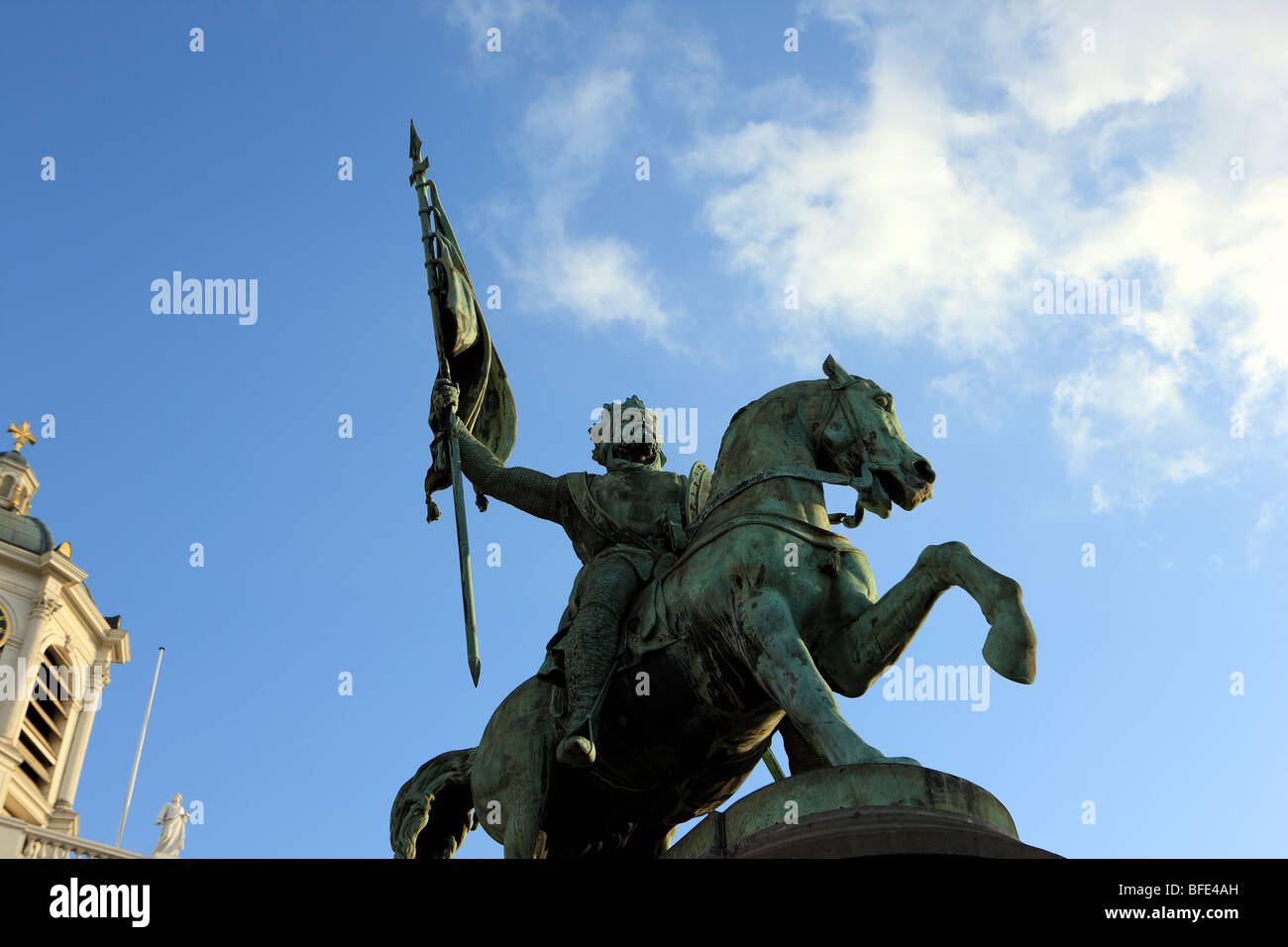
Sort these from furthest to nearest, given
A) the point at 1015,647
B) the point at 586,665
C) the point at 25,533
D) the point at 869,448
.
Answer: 1. the point at 25,533
2. the point at 586,665
3. the point at 869,448
4. the point at 1015,647

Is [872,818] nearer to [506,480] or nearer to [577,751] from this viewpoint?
[577,751]

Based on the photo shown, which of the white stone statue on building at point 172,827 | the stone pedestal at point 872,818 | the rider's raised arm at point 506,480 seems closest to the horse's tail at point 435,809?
the rider's raised arm at point 506,480

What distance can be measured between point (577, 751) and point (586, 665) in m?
0.69

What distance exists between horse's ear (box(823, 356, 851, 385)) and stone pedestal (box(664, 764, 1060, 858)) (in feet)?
10.1

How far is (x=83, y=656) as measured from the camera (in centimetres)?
5775

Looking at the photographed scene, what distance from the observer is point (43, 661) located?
55000 mm

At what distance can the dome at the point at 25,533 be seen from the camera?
57.3 metres

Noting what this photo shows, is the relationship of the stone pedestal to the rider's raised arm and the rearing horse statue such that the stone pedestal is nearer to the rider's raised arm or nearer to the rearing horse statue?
the rearing horse statue

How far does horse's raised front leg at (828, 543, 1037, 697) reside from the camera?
8.38 m

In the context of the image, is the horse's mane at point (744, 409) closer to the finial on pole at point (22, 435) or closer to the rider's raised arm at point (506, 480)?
the rider's raised arm at point (506, 480)

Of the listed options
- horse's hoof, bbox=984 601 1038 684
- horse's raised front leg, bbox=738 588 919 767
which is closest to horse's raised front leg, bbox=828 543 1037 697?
horse's hoof, bbox=984 601 1038 684

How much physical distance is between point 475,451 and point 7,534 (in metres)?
51.1

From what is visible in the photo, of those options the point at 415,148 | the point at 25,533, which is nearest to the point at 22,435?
the point at 25,533
